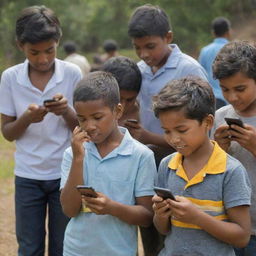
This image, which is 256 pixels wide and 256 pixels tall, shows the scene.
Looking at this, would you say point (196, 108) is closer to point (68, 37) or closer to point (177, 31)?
point (177, 31)

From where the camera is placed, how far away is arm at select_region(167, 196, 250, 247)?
2.79 meters

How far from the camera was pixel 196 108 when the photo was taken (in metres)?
2.98

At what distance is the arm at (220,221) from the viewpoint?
2795 mm

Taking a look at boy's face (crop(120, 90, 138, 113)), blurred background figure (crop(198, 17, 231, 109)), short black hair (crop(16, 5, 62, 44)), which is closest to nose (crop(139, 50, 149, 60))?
boy's face (crop(120, 90, 138, 113))

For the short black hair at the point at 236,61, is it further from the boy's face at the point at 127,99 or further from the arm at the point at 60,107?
the arm at the point at 60,107

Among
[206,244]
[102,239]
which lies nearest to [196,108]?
[206,244]

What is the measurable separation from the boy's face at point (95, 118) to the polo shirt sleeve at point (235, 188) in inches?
26.3

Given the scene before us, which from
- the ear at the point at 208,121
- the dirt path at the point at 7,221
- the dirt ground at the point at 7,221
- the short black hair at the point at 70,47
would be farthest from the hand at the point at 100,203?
the short black hair at the point at 70,47

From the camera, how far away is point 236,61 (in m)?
3.30

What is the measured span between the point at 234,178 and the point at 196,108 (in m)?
0.36

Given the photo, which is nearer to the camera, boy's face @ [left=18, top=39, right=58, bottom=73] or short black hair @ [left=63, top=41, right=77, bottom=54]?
boy's face @ [left=18, top=39, right=58, bottom=73]

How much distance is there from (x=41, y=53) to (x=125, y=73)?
1.97 ft

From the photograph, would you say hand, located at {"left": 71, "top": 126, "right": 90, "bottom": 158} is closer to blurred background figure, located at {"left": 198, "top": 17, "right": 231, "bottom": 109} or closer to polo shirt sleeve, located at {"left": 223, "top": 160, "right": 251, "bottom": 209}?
polo shirt sleeve, located at {"left": 223, "top": 160, "right": 251, "bottom": 209}

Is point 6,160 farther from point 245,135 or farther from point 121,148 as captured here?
point 245,135
